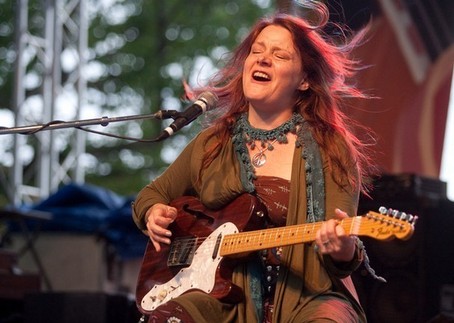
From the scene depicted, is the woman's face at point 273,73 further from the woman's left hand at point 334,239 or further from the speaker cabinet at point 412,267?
the speaker cabinet at point 412,267

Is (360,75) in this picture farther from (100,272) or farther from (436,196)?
(100,272)

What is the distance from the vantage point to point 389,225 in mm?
3775

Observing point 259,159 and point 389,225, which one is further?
point 259,159

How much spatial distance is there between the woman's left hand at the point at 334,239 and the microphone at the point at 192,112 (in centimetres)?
69

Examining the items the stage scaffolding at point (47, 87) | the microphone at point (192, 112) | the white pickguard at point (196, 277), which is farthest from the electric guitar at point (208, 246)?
the stage scaffolding at point (47, 87)

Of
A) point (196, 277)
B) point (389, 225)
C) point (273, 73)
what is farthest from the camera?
point (273, 73)

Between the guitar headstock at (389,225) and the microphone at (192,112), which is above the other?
the microphone at (192,112)

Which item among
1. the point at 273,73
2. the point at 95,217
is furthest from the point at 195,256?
the point at 95,217

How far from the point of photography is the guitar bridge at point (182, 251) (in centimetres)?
445

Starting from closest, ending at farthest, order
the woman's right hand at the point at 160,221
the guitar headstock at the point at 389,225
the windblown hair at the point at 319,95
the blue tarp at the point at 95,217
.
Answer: the guitar headstock at the point at 389,225 → the windblown hair at the point at 319,95 → the woman's right hand at the point at 160,221 → the blue tarp at the point at 95,217

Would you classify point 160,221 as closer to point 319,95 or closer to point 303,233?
point 303,233

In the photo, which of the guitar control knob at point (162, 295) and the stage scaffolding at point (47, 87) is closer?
the guitar control knob at point (162, 295)

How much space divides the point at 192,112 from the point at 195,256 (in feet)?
1.89

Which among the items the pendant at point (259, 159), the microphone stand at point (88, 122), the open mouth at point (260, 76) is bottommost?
the pendant at point (259, 159)
